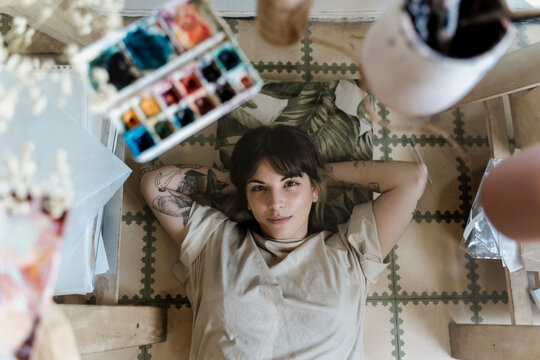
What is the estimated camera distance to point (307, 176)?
A: 3.91 feet

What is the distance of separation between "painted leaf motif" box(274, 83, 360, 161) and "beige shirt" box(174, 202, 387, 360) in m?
0.20

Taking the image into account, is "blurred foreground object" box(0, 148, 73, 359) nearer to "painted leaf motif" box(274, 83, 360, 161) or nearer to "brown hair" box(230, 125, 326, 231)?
"brown hair" box(230, 125, 326, 231)

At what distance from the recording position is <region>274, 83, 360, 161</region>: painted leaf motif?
4.28 feet

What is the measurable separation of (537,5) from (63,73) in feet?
4.29

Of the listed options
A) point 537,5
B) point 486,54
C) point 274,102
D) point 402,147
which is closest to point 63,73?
point 274,102

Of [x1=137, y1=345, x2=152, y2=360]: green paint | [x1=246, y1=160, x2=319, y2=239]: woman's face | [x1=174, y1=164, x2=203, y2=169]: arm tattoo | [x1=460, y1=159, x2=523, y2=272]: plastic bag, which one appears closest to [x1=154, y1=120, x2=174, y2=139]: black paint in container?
[x1=246, y1=160, x2=319, y2=239]: woman's face

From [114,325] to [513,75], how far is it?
3.92 ft

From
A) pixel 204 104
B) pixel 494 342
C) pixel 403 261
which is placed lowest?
pixel 494 342

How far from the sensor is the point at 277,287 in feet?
3.76

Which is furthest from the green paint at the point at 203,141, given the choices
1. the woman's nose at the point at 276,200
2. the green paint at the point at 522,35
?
the green paint at the point at 522,35

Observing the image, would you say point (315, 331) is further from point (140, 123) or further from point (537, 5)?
point (537, 5)

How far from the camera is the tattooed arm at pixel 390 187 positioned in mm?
1185

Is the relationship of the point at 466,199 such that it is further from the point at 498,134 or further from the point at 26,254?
the point at 26,254

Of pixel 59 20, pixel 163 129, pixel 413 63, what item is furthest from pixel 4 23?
pixel 413 63
